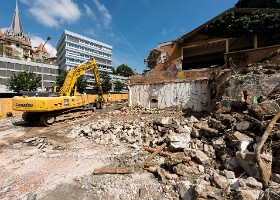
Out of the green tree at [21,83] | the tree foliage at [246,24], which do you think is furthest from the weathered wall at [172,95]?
the green tree at [21,83]

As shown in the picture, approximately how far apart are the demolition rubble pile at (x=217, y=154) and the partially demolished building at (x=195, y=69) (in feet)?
8.11

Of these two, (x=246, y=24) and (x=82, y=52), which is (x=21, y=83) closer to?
(x=246, y=24)

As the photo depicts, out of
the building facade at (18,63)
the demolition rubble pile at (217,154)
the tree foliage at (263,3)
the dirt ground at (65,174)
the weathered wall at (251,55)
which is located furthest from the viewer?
the building facade at (18,63)

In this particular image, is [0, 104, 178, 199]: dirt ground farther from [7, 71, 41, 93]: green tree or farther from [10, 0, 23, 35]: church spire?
[10, 0, 23, 35]: church spire

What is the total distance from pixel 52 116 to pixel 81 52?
55.0m

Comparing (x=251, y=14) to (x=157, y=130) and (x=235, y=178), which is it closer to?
(x=157, y=130)

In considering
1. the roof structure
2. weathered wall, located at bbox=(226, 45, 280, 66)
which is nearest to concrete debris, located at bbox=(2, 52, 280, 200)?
weathered wall, located at bbox=(226, 45, 280, 66)

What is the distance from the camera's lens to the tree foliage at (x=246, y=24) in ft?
36.8

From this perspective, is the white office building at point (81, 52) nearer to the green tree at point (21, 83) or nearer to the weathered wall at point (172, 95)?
the green tree at point (21, 83)

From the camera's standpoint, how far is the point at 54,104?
34.6 feet

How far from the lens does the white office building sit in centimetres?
5650

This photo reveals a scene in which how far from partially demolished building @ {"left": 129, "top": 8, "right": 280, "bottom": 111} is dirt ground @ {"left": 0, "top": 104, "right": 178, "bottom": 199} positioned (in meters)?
6.26

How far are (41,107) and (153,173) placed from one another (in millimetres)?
8001

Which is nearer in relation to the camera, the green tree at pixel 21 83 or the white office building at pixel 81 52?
the green tree at pixel 21 83
